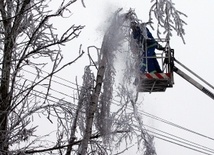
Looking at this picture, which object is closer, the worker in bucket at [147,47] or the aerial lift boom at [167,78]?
the worker in bucket at [147,47]

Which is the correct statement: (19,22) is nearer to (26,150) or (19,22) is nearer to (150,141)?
(26,150)

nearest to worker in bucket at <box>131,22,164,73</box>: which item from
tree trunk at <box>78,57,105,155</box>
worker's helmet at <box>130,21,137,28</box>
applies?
worker's helmet at <box>130,21,137,28</box>

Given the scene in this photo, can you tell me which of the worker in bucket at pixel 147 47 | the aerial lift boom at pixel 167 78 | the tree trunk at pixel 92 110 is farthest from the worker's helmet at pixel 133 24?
the aerial lift boom at pixel 167 78

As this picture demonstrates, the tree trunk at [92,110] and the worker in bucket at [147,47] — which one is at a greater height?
the worker in bucket at [147,47]

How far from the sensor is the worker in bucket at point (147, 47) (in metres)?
6.35

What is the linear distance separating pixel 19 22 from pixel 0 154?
130cm

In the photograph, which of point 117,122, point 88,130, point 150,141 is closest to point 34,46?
point 88,130

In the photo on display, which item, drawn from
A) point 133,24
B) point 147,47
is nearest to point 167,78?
point 147,47

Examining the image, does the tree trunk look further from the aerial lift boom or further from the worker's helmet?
the aerial lift boom

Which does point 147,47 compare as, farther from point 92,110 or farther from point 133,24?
point 92,110

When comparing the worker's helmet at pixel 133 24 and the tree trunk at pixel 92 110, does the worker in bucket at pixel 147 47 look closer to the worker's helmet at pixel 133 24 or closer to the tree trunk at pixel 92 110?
the worker's helmet at pixel 133 24

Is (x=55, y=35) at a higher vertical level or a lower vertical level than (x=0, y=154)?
higher

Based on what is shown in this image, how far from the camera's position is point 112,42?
245 inches

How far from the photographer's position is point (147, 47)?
27.3 feet
